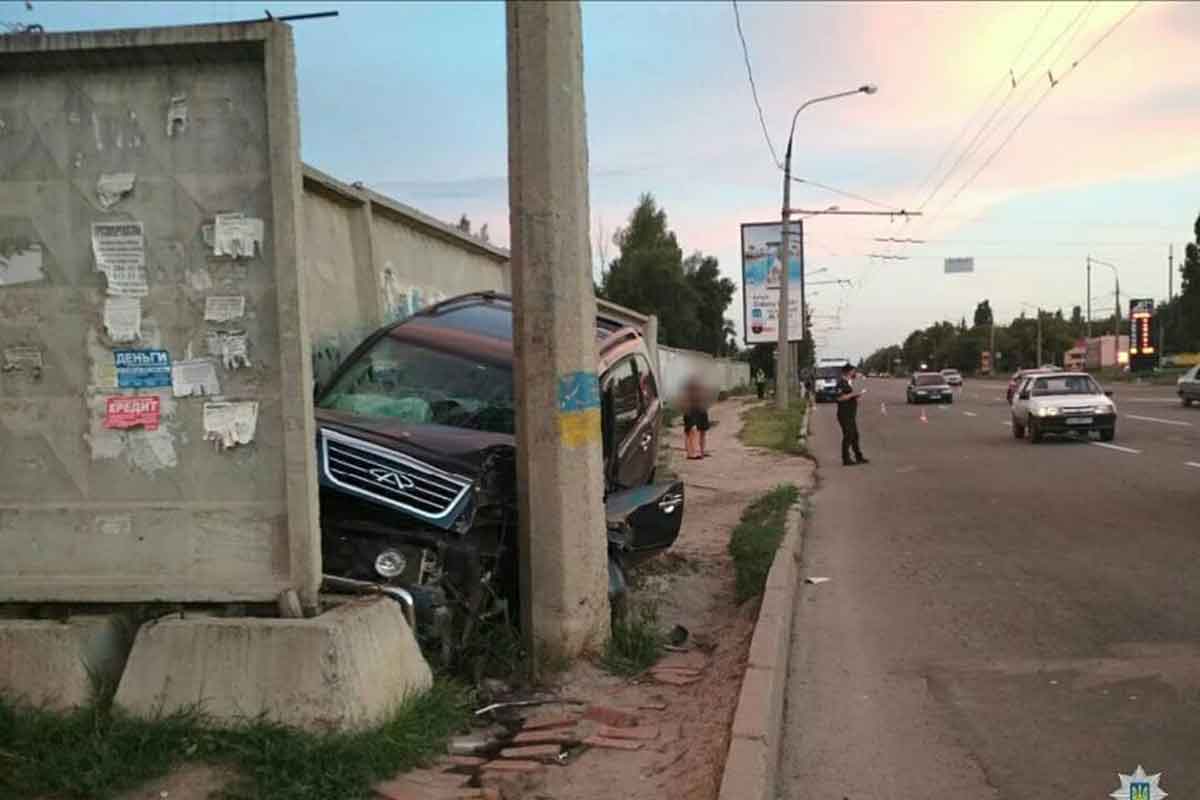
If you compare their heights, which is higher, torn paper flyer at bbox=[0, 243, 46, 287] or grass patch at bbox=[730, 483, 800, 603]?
torn paper flyer at bbox=[0, 243, 46, 287]

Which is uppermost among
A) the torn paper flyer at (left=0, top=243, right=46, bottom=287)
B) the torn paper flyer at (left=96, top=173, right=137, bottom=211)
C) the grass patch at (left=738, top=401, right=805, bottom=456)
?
the torn paper flyer at (left=96, top=173, right=137, bottom=211)

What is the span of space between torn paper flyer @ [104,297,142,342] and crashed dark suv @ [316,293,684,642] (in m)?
1.07

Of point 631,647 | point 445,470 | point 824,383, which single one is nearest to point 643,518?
point 631,647

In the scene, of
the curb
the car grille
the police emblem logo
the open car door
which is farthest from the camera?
the open car door

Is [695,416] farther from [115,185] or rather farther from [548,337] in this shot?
[115,185]

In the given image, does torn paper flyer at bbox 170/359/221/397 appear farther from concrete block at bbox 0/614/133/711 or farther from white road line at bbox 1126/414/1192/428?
white road line at bbox 1126/414/1192/428

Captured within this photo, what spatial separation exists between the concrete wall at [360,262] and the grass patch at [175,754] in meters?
3.39

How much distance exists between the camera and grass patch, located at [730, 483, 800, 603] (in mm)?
8484

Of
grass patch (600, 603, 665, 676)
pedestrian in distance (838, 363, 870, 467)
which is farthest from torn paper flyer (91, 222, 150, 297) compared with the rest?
pedestrian in distance (838, 363, 870, 467)

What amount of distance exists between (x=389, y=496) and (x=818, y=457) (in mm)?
18228

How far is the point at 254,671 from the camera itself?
431cm

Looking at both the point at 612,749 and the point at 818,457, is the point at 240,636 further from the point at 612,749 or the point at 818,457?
the point at 818,457

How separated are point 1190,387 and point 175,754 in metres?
37.0

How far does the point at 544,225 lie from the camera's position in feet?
18.8
